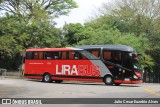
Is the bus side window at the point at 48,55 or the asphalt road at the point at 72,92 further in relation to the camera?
the bus side window at the point at 48,55

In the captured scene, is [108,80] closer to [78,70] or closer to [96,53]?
[96,53]

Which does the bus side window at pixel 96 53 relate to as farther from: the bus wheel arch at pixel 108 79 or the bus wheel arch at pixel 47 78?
the bus wheel arch at pixel 47 78

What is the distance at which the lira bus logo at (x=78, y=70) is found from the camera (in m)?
33.7

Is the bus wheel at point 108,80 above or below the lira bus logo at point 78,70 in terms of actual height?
below

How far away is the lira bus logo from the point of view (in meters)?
33.7

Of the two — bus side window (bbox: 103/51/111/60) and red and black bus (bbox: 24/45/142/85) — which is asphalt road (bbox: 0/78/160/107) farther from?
bus side window (bbox: 103/51/111/60)

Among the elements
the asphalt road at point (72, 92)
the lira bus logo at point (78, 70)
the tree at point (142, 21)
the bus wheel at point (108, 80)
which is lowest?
the asphalt road at point (72, 92)

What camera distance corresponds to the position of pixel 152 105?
15203 millimetres

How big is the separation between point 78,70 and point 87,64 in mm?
1046

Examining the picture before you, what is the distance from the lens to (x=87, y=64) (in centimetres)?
3409

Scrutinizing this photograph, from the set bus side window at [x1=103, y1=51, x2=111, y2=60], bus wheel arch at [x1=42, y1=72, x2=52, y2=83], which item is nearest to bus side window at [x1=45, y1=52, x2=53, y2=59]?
bus wheel arch at [x1=42, y1=72, x2=52, y2=83]

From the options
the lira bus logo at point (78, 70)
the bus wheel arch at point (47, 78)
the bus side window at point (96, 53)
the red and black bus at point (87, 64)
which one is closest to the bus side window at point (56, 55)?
the red and black bus at point (87, 64)

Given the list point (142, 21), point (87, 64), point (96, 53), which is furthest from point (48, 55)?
point (142, 21)

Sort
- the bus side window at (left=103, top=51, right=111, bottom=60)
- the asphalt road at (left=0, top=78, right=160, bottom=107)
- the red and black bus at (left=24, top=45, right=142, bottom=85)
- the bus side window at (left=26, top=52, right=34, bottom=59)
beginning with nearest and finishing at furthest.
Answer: the asphalt road at (left=0, top=78, right=160, bottom=107) → the red and black bus at (left=24, top=45, right=142, bottom=85) → the bus side window at (left=103, top=51, right=111, bottom=60) → the bus side window at (left=26, top=52, right=34, bottom=59)
